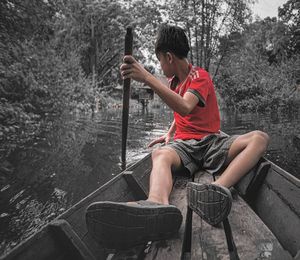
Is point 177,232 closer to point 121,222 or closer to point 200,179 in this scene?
point 121,222

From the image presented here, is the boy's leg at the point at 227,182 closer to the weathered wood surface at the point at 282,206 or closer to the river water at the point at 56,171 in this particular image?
the weathered wood surface at the point at 282,206

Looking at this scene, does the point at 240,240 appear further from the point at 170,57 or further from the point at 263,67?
the point at 263,67

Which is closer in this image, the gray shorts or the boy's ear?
the gray shorts

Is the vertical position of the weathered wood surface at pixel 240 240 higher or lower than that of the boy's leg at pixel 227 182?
lower

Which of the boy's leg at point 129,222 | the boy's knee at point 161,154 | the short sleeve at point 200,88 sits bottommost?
the boy's leg at point 129,222

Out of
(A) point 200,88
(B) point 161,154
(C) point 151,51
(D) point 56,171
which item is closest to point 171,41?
(A) point 200,88

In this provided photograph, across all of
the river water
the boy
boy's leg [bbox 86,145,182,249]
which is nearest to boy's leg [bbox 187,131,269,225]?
the boy

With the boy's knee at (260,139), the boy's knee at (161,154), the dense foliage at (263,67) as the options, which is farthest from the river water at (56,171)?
the dense foliage at (263,67)

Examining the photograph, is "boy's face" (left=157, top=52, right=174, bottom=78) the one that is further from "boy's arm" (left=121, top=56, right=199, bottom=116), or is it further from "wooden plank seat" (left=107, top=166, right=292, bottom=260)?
"wooden plank seat" (left=107, top=166, right=292, bottom=260)

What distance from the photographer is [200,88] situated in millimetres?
2080

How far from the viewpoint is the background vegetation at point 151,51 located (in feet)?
34.0

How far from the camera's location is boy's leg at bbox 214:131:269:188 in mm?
1795

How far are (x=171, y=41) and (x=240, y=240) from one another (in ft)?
4.32

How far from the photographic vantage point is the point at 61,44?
50.2ft
